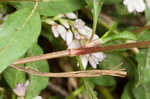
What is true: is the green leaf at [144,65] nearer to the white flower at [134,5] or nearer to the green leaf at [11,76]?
the white flower at [134,5]

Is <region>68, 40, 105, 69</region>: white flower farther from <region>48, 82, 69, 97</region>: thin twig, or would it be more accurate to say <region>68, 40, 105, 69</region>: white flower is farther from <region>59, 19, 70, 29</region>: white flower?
<region>48, 82, 69, 97</region>: thin twig

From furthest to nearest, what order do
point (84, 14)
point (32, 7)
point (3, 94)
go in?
point (84, 14) → point (3, 94) → point (32, 7)

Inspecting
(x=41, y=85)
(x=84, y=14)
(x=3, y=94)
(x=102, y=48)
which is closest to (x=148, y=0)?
(x=102, y=48)

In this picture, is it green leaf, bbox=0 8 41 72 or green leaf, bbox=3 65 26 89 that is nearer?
green leaf, bbox=0 8 41 72

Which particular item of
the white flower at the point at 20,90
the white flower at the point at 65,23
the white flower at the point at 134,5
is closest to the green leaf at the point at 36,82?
the white flower at the point at 20,90

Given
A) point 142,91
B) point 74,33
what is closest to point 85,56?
point 74,33

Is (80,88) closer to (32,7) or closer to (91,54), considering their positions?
(91,54)

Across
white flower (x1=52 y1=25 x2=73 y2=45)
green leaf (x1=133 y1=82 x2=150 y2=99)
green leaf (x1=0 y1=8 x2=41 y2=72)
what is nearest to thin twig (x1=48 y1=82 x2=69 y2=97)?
green leaf (x1=133 y1=82 x2=150 y2=99)
